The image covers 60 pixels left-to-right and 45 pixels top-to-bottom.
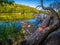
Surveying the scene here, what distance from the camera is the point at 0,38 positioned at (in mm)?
3008

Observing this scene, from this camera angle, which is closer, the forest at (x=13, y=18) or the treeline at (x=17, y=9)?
the forest at (x=13, y=18)

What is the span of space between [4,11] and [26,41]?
2.66 ft

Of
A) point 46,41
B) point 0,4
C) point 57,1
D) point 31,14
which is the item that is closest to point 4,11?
point 0,4

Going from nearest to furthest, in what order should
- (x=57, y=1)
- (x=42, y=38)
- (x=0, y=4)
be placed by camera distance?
(x=42, y=38), (x=57, y=1), (x=0, y=4)

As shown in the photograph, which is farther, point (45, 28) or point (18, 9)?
point (18, 9)

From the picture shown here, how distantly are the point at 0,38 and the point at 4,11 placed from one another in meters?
0.40

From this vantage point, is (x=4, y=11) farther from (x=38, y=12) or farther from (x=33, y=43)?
(x=33, y=43)

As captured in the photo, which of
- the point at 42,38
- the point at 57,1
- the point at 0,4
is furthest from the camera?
the point at 0,4

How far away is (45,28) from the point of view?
94.7 inches

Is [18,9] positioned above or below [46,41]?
above

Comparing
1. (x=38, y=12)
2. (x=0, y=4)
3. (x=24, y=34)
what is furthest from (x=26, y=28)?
(x=0, y=4)

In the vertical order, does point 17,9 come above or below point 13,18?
above

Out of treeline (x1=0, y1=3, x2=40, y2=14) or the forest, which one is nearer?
the forest

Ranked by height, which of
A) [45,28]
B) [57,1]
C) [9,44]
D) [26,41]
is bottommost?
[9,44]
